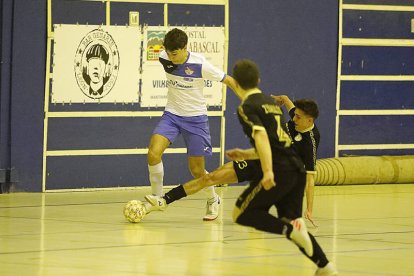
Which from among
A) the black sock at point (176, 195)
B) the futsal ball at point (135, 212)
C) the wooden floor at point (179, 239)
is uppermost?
the black sock at point (176, 195)

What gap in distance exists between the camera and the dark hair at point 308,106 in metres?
12.0

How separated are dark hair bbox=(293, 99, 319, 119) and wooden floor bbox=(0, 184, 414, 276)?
131cm

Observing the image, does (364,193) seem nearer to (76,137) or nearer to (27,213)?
(76,137)

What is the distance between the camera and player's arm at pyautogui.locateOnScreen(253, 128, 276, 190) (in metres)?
8.55

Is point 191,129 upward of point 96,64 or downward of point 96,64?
downward

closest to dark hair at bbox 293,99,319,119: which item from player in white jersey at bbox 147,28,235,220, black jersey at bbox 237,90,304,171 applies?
player in white jersey at bbox 147,28,235,220

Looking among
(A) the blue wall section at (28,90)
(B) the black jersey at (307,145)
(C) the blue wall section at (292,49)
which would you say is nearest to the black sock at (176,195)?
(B) the black jersey at (307,145)

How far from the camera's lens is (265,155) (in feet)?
28.3

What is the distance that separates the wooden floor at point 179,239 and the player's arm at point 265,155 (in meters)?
1.11

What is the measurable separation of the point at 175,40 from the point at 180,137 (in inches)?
186

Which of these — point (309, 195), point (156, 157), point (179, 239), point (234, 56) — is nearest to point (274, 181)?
point (179, 239)

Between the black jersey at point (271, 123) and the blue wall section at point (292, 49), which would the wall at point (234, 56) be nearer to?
the blue wall section at point (292, 49)

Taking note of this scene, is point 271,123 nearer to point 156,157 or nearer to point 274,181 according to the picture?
point 274,181

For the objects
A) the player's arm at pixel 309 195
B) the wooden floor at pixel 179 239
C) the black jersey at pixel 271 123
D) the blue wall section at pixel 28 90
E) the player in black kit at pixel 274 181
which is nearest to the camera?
the player in black kit at pixel 274 181
